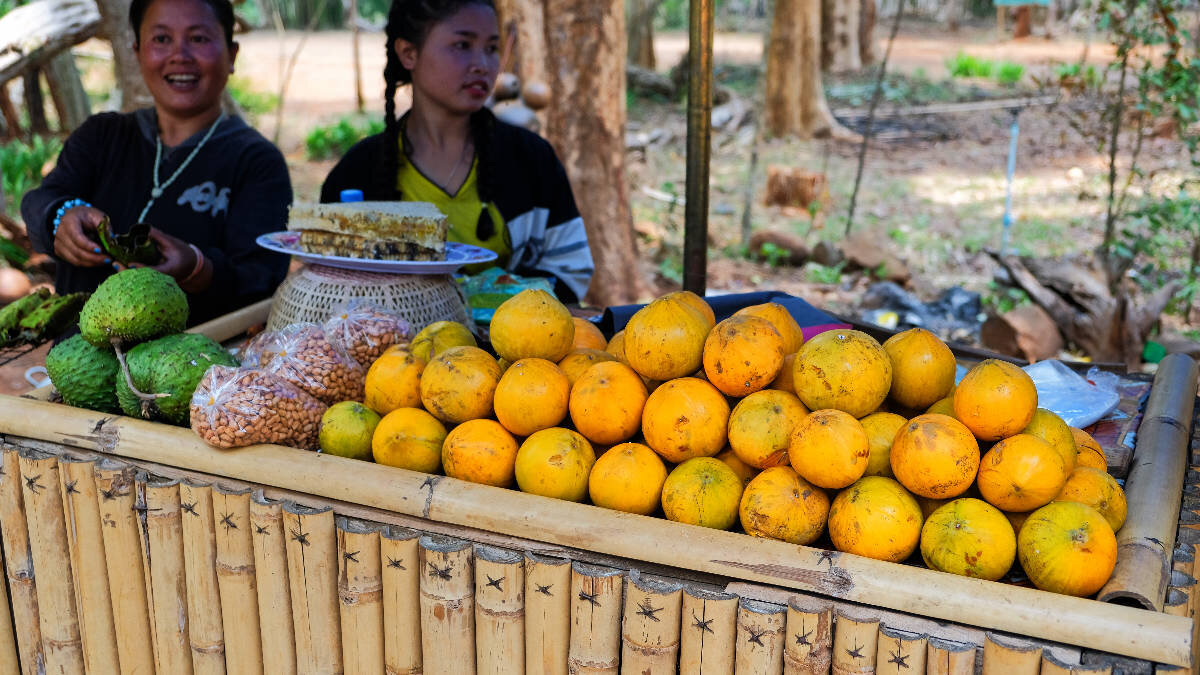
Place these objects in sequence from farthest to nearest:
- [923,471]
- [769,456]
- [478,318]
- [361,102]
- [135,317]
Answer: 1. [361,102]
2. [478,318]
3. [135,317]
4. [769,456]
5. [923,471]

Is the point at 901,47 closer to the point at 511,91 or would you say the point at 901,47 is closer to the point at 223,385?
the point at 511,91

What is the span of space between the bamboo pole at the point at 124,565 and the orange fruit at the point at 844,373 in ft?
4.67

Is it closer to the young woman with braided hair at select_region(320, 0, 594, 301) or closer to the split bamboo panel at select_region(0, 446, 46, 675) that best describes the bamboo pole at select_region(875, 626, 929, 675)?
the split bamboo panel at select_region(0, 446, 46, 675)

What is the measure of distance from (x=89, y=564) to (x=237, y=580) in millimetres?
429

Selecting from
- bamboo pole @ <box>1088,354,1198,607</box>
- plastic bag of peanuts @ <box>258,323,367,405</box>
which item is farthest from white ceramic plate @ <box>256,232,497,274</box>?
bamboo pole @ <box>1088,354,1198,607</box>

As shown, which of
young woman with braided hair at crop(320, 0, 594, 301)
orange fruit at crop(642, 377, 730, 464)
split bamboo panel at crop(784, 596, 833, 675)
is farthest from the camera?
young woman with braided hair at crop(320, 0, 594, 301)

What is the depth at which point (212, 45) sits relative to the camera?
3.06m

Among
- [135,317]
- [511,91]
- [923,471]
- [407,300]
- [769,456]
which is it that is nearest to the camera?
[923,471]

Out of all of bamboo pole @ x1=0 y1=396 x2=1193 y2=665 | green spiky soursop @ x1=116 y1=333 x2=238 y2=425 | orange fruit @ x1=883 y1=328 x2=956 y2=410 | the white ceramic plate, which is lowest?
bamboo pole @ x1=0 y1=396 x2=1193 y2=665

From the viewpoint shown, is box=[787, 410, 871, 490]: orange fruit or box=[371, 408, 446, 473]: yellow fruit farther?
box=[371, 408, 446, 473]: yellow fruit

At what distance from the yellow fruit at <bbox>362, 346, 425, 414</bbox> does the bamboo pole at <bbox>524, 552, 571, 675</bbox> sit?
461 millimetres

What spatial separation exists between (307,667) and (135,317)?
0.85m

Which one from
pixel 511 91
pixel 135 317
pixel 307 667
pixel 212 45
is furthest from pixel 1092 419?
pixel 511 91

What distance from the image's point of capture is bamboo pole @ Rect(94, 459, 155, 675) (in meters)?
2.04
